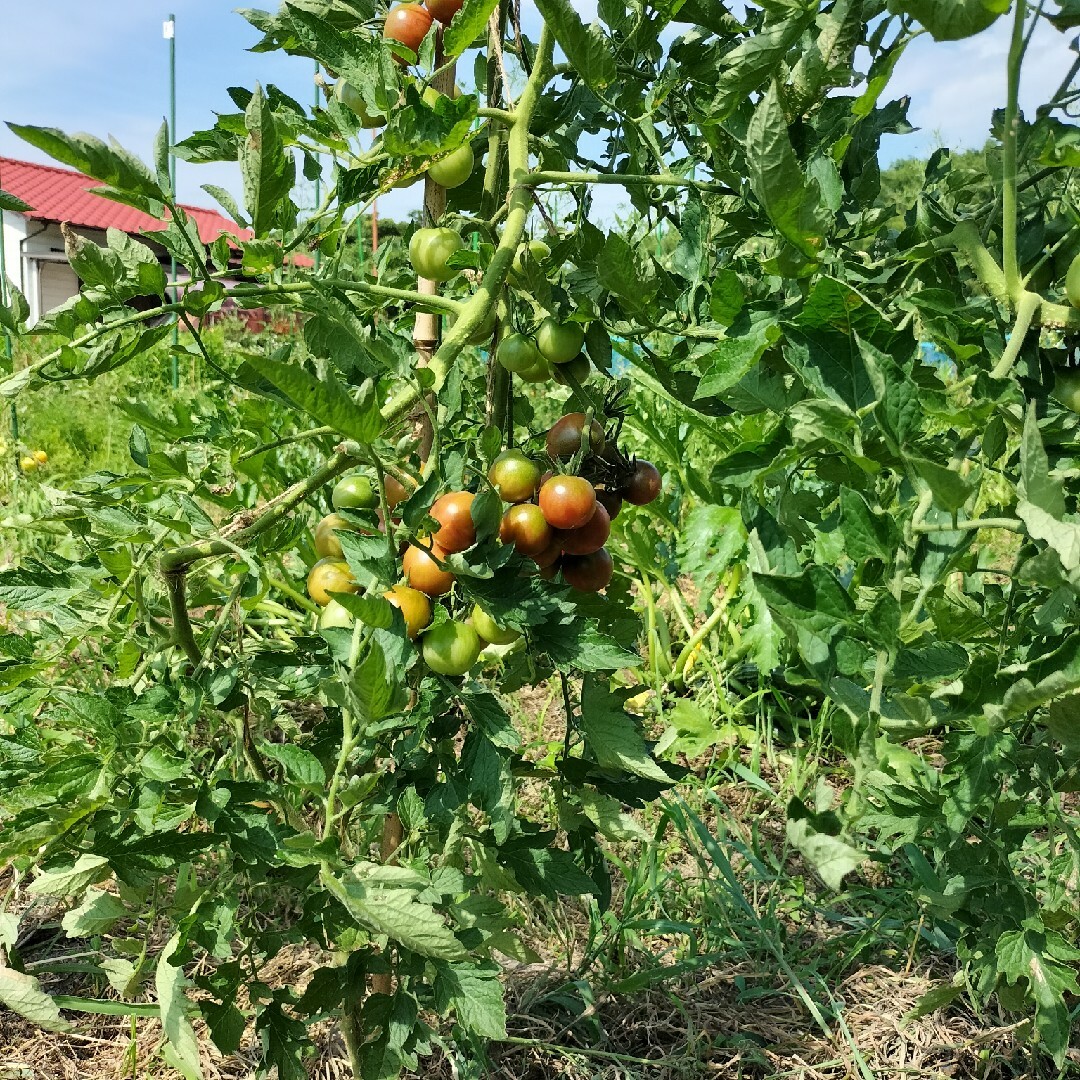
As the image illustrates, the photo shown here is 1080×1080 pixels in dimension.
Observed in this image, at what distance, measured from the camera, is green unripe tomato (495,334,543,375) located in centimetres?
91

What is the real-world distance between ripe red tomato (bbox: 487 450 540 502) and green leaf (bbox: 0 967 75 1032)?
74 centimetres

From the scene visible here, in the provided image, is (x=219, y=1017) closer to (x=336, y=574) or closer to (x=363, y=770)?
(x=363, y=770)

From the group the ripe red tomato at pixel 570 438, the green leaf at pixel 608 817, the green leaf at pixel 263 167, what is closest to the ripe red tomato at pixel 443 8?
the green leaf at pixel 263 167

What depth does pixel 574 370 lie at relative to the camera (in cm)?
100

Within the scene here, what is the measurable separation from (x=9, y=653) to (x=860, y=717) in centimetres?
79

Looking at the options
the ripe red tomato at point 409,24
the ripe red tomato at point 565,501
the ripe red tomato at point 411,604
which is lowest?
the ripe red tomato at point 411,604

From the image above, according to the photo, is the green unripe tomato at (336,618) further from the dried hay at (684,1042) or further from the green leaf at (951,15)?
the dried hay at (684,1042)

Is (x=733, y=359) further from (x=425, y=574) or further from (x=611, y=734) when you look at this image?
(x=611, y=734)

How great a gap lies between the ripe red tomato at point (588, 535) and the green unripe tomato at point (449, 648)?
17cm

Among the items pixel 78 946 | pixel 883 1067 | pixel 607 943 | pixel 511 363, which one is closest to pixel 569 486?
pixel 511 363

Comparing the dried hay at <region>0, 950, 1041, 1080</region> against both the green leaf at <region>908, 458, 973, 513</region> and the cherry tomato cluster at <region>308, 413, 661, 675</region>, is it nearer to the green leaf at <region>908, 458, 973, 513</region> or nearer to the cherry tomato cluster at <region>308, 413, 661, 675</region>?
the cherry tomato cluster at <region>308, 413, 661, 675</region>

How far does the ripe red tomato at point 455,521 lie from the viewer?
0.75 meters

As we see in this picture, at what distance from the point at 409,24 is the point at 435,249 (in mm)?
209

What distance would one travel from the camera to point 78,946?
1605mm
